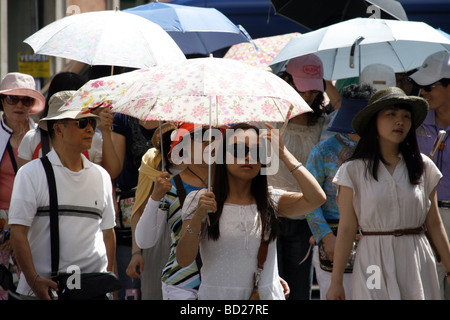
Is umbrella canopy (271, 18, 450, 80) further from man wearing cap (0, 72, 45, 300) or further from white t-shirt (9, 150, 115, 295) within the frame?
white t-shirt (9, 150, 115, 295)

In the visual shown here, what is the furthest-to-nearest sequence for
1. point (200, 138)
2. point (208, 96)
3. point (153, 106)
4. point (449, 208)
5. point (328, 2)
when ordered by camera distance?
point (328, 2), point (449, 208), point (200, 138), point (153, 106), point (208, 96)

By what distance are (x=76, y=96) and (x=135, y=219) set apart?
902 mm

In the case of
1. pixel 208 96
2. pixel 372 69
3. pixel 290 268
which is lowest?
pixel 290 268

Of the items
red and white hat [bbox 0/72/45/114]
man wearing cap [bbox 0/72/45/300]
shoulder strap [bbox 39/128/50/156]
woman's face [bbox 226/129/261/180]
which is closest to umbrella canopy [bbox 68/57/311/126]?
woman's face [bbox 226/129/261/180]

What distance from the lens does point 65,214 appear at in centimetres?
515

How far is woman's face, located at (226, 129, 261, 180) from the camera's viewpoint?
4770mm

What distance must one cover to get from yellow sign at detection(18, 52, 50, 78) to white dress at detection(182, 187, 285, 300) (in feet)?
31.2

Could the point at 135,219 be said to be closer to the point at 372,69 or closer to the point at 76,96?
the point at 76,96

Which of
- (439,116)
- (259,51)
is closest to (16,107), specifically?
(259,51)

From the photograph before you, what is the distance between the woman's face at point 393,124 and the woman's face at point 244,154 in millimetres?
1028

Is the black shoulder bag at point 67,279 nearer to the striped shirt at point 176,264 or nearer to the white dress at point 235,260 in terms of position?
the striped shirt at point 176,264

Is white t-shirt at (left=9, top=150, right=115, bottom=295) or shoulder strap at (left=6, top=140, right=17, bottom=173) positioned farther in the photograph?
shoulder strap at (left=6, top=140, right=17, bottom=173)

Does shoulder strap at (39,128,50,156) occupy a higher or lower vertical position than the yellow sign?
higher
